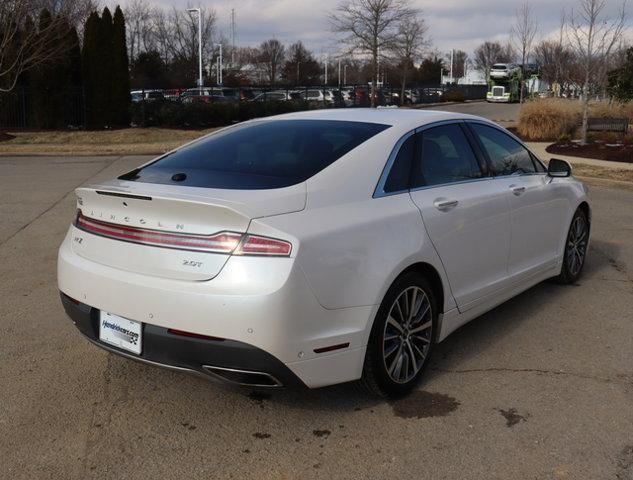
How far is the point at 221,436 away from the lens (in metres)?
3.41

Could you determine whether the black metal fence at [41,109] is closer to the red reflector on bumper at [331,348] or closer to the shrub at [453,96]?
the red reflector on bumper at [331,348]

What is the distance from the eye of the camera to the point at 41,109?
27.3m

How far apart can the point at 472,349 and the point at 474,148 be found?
140cm

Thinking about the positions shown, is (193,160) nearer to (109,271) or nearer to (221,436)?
(109,271)

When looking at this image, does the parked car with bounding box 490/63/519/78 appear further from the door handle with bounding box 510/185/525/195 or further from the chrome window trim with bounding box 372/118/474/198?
the chrome window trim with bounding box 372/118/474/198

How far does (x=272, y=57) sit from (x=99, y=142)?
60.8 meters

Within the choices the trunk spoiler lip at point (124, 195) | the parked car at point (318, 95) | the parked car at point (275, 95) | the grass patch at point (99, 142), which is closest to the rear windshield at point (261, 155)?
the trunk spoiler lip at point (124, 195)

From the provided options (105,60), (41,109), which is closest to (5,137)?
(41,109)

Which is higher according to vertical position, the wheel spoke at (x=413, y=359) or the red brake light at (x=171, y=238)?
the red brake light at (x=171, y=238)

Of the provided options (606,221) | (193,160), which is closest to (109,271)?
(193,160)

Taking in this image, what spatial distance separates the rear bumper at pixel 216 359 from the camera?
3.10 m

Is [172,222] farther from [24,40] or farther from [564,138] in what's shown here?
[24,40]

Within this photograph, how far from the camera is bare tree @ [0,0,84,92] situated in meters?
23.9

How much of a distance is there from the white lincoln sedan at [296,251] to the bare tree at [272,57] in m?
73.0
